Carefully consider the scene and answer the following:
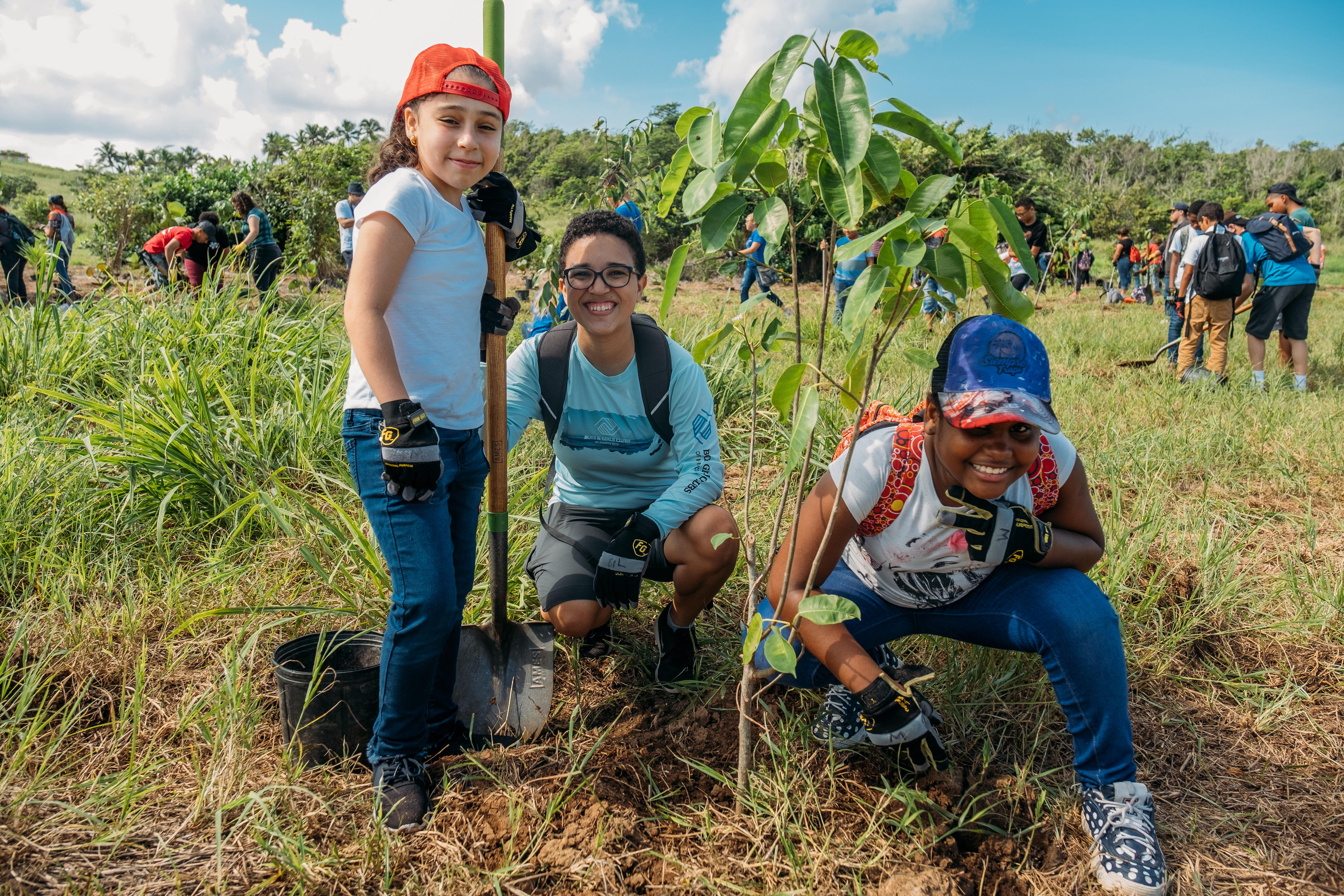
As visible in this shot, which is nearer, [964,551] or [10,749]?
[964,551]

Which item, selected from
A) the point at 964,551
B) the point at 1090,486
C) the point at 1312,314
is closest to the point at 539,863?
the point at 964,551

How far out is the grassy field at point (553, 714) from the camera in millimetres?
1630

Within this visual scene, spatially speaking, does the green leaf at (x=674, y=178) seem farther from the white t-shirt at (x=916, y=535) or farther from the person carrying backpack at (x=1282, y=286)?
the person carrying backpack at (x=1282, y=286)

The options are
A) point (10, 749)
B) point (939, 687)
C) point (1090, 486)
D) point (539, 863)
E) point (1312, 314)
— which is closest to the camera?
point (539, 863)

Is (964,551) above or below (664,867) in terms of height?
above

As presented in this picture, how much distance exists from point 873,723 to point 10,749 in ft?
6.95

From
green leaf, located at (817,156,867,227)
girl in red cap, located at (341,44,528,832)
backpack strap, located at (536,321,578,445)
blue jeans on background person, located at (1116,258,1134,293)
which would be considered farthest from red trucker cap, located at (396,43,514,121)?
blue jeans on background person, located at (1116,258,1134,293)

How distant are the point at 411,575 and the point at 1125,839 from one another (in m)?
1.62

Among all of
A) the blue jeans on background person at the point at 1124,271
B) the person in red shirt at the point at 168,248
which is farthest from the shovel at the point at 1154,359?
the blue jeans on background person at the point at 1124,271

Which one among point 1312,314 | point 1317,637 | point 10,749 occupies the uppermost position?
point 1312,314

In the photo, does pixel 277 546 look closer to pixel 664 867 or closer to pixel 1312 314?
pixel 664 867

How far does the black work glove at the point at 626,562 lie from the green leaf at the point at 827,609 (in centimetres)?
80

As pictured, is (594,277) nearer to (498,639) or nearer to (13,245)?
(498,639)

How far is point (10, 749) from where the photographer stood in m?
1.96
